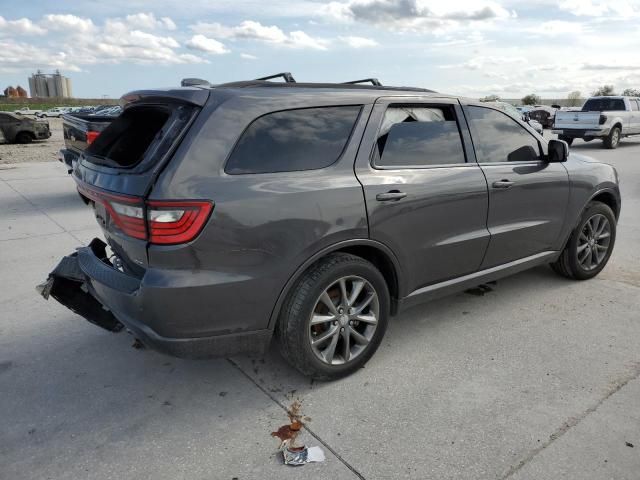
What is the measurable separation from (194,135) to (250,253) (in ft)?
2.12

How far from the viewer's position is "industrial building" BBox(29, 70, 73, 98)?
115500 mm

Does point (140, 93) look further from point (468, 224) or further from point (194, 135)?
point (468, 224)

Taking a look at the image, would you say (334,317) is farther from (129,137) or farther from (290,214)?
(129,137)

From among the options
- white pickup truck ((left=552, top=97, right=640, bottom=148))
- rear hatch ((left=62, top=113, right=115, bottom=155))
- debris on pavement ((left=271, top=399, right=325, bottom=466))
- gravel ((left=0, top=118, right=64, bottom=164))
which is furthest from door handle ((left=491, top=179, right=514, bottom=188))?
white pickup truck ((left=552, top=97, right=640, bottom=148))

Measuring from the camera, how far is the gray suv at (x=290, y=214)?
2.57 m

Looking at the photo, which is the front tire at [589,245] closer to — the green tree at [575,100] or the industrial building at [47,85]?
the green tree at [575,100]

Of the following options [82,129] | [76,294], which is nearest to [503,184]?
[76,294]

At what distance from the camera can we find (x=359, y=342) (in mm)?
3227

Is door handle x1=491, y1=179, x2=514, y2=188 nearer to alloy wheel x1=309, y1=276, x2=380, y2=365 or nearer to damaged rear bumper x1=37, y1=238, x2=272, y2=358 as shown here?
alloy wheel x1=309, y1=276, x2=380, y2=365

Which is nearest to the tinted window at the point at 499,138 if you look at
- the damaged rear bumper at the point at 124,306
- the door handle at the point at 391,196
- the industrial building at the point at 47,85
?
the door handle at the point at 391,196

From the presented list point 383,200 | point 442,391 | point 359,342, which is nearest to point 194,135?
point 383,200

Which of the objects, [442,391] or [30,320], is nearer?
[442,391]

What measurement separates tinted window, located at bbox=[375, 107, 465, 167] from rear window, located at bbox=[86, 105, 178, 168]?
126 centimetres

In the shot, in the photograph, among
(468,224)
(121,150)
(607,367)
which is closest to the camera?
(121,150)
